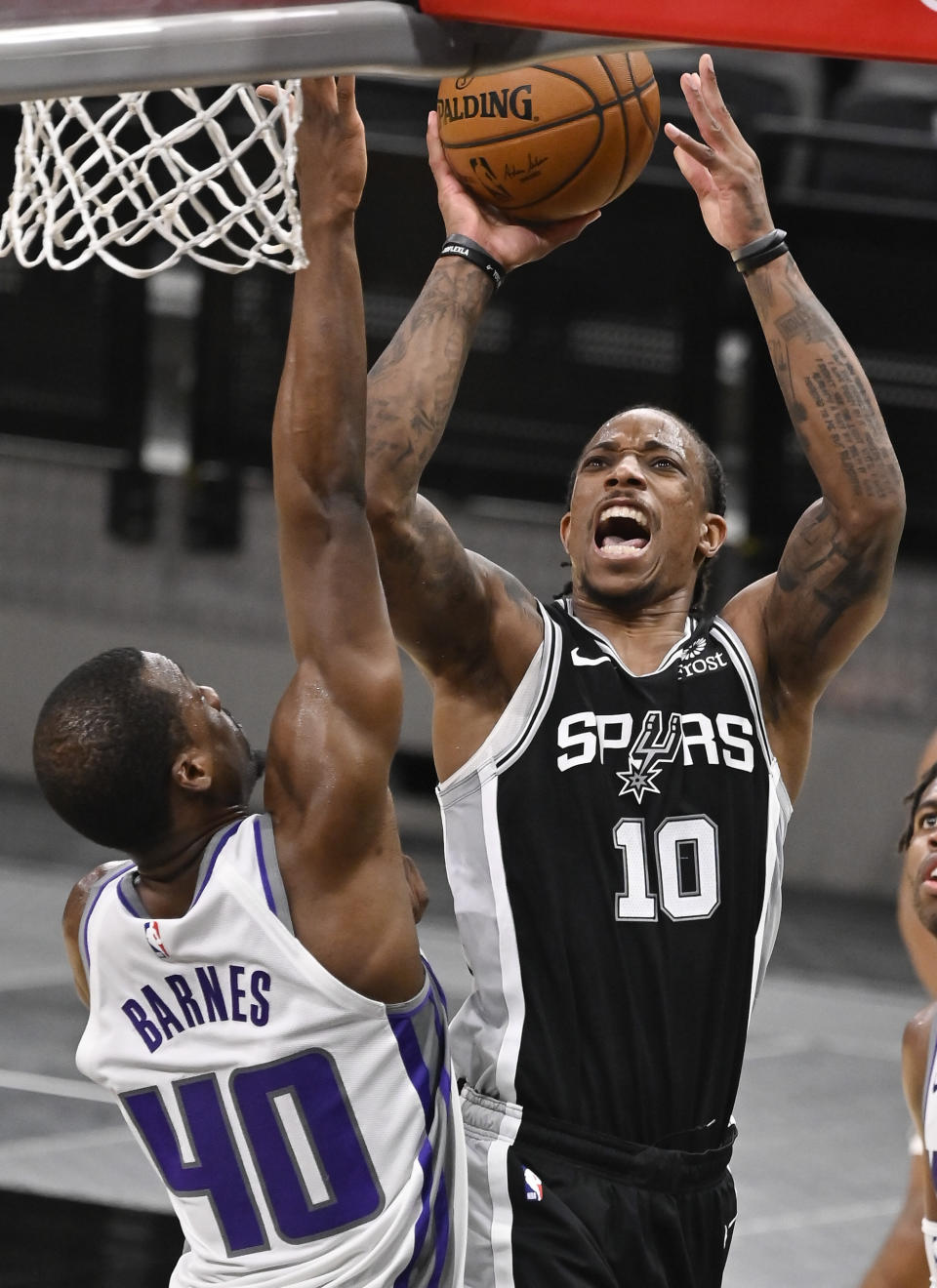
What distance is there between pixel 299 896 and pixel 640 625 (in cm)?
103

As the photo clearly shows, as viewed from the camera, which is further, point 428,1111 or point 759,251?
point 759,251

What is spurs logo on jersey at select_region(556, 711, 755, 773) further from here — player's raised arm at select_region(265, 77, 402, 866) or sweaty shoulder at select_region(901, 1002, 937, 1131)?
sweaty shoulder at select_region(901, 1002, 937, 1131)

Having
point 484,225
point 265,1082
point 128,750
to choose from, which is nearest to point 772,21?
point 484,225

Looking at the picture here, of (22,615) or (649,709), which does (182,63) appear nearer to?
(649,709)

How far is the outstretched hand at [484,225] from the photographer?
3309 mm

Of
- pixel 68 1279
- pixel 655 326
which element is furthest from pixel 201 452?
pixel 68 1279

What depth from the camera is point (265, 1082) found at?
2.57 m

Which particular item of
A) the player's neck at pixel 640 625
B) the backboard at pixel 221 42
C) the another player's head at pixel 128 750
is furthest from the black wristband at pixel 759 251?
the another player's head at pixel 128 750

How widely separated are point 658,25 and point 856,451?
1.12 metres

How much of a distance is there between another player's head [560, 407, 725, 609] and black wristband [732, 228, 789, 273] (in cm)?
33

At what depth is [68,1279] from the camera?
16.0ft

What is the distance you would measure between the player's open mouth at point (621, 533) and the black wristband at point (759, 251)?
51cm

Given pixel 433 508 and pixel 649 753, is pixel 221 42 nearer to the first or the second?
pixel 433 508

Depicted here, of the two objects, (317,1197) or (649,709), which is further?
(649,709)
